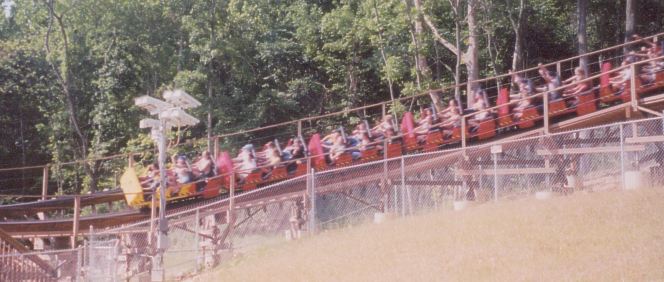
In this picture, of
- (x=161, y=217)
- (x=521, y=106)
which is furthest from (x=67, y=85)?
(x=521, y=106)

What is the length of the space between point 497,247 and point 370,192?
8539 millimetres

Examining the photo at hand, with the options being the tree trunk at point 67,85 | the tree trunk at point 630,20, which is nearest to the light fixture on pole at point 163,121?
the tree trunk at point 630,20

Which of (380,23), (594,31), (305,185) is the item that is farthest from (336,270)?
(594,31)

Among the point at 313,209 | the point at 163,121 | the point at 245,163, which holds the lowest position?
the point at 313,209

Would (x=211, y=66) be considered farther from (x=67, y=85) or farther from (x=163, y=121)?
(x=163, y=121)

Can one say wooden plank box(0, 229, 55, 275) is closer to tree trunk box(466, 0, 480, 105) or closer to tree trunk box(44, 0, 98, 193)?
tree trunk box(466, 0, 480, 105)

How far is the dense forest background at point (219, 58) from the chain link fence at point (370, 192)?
42.9 ft

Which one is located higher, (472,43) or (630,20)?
(630,20)

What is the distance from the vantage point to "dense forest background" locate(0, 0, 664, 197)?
3847 cm

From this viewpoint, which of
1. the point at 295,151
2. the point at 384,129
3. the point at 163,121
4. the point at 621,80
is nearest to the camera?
the point at 163,121

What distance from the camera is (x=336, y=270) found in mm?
16375

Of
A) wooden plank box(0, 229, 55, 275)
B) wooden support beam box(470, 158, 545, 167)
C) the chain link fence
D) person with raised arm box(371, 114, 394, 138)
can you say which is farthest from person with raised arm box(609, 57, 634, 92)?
wooden plank box(0, 229, 55, 275)

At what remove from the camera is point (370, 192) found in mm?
23938

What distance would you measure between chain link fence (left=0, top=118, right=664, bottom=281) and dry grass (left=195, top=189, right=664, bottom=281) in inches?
56.8
